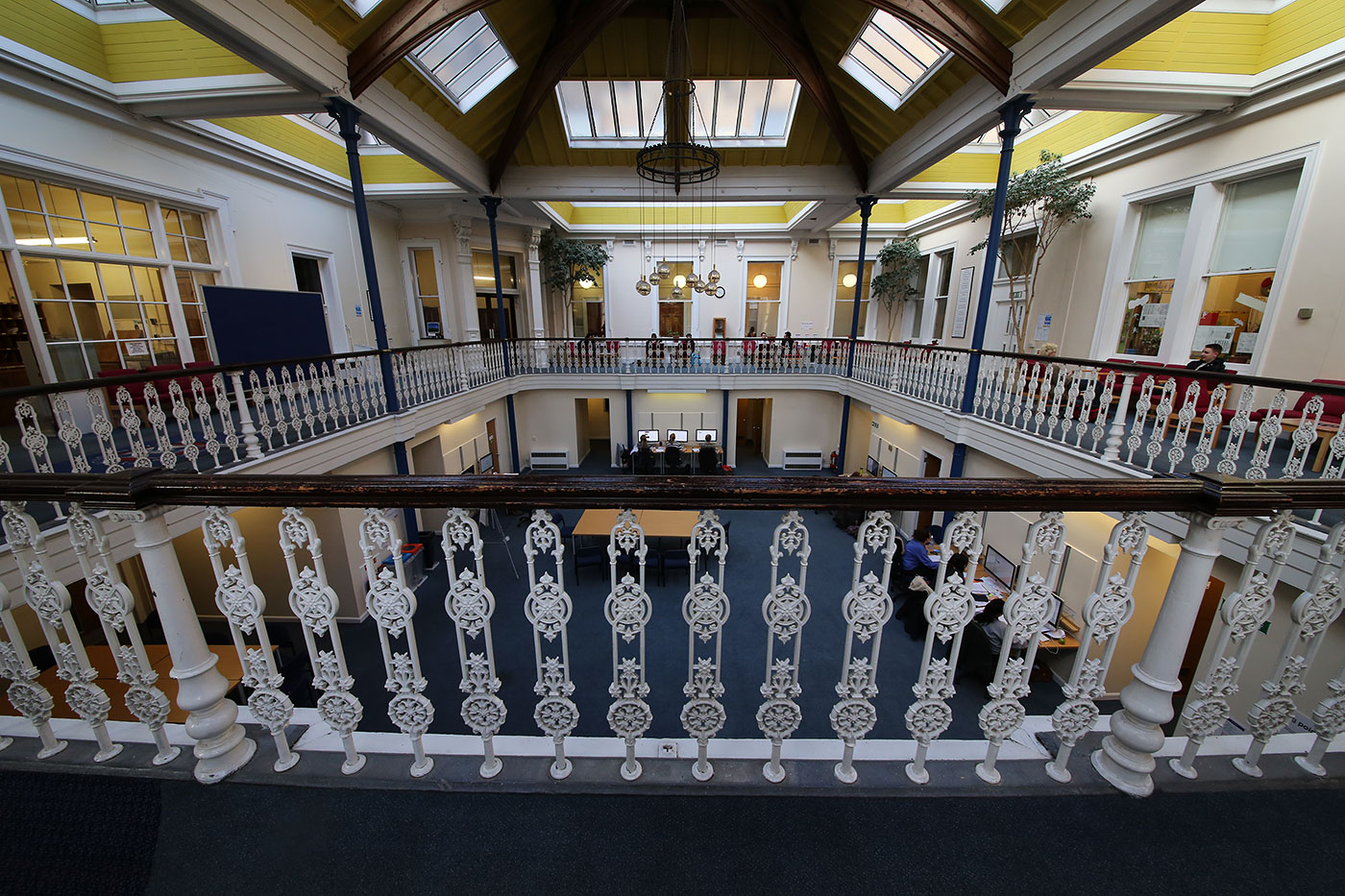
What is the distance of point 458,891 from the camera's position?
108 cm

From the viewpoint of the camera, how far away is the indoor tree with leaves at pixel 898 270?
38.7 ft

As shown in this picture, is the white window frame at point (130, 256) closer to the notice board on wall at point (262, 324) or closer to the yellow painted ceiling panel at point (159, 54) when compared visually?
the notice board on wall at point (262, 324)

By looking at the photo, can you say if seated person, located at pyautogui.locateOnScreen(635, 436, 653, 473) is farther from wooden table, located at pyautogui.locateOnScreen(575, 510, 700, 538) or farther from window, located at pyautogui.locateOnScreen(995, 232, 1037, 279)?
window, located at pyautogui.locateOnScreen(995, 232, 1037, 279)

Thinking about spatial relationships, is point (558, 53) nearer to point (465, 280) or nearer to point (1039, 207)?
point (465, 280)

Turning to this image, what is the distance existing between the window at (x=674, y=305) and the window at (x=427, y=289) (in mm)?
5616

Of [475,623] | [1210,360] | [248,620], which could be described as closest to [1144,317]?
[1210,360]

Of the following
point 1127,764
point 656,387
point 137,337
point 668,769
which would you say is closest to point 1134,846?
point 1127,764

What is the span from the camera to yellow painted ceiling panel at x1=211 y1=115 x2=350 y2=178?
21.9ft

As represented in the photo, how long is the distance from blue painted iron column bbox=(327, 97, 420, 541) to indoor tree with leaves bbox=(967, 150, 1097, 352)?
7.72m

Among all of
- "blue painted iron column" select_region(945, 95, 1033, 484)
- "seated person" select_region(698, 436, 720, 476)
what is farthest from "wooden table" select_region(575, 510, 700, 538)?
"blue painted iron column" select_region(945, 95, 1033, 484)

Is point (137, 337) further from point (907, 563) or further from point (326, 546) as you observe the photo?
point (907, 563)

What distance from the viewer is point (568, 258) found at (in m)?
12.0

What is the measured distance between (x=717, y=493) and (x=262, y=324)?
7321 mm

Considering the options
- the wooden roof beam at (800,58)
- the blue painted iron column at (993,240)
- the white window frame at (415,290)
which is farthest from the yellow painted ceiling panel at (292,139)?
the blue painted iron column at (993,240)
